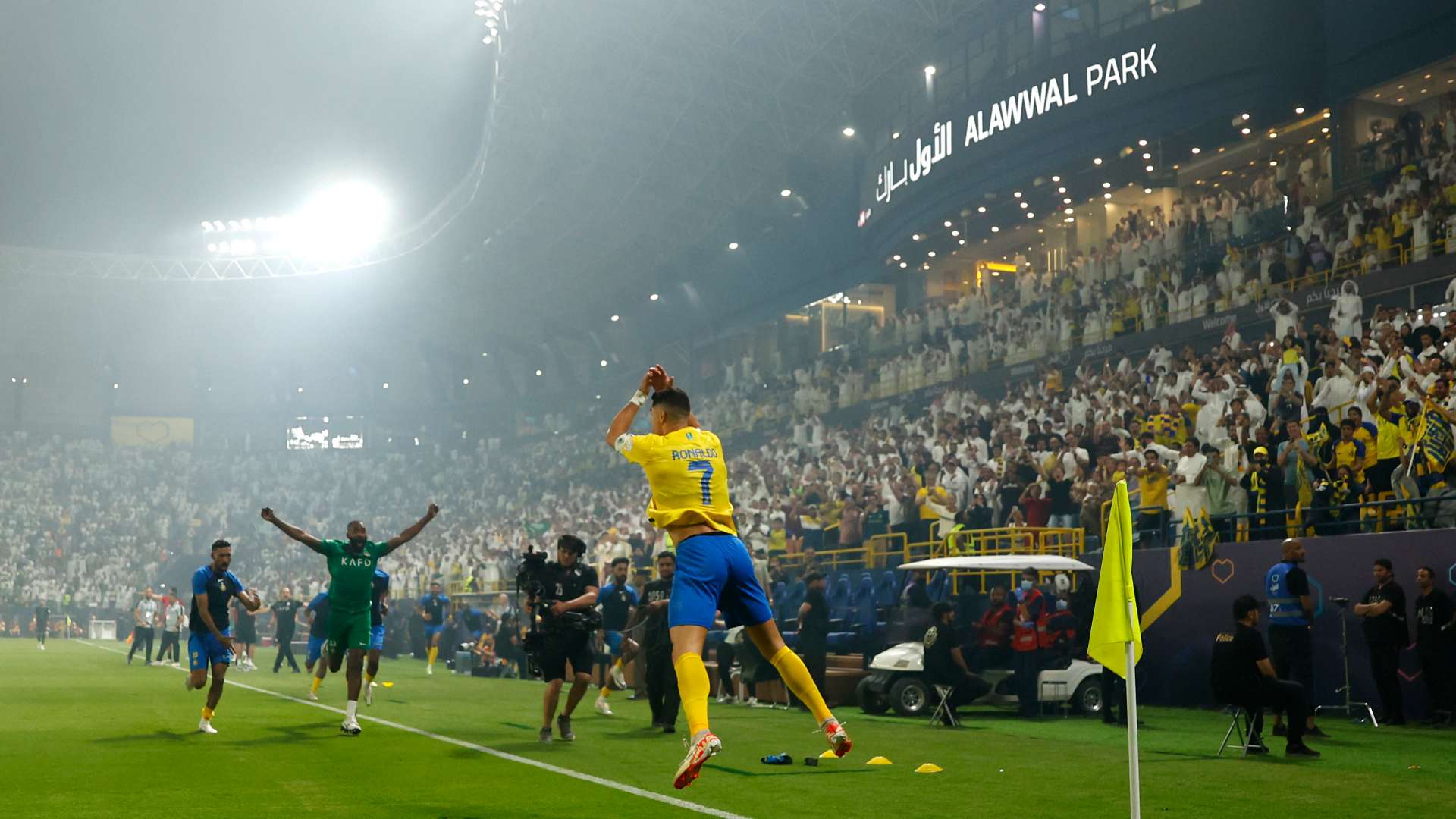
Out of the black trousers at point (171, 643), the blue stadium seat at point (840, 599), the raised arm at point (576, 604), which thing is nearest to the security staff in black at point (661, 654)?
the raised arm at point (576, 604)

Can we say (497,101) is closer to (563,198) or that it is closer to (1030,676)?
(563,198)

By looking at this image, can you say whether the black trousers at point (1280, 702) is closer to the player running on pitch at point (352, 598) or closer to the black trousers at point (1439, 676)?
the black trousers at point (1439, 676)

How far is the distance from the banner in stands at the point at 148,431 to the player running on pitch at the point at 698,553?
235ft

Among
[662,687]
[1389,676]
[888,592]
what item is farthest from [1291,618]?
[888,592]

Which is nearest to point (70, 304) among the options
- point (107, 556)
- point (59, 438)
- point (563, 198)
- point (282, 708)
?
point (59, 438)

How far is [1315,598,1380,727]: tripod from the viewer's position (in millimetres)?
16500

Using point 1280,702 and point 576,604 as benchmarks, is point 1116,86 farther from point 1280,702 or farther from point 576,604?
point 576,604

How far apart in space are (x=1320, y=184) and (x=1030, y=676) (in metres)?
19.2

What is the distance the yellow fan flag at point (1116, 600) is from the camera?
5863 mm

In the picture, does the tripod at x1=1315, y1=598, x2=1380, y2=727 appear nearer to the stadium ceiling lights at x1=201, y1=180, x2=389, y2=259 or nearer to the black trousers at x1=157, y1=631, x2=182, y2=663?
the black trousers at x1=157, y1=631, x2=182, y2=663

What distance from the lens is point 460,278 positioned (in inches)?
2368

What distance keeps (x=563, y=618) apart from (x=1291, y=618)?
8.01 meters

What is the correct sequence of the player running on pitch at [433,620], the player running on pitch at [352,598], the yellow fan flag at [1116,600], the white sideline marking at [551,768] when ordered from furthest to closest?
the player running on pitch at [433,620]
the player running on pitch at [352,598]
the white sideline marking at [551,768]
the yellow fan flag at [1116,600]

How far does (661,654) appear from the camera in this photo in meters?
15.8
